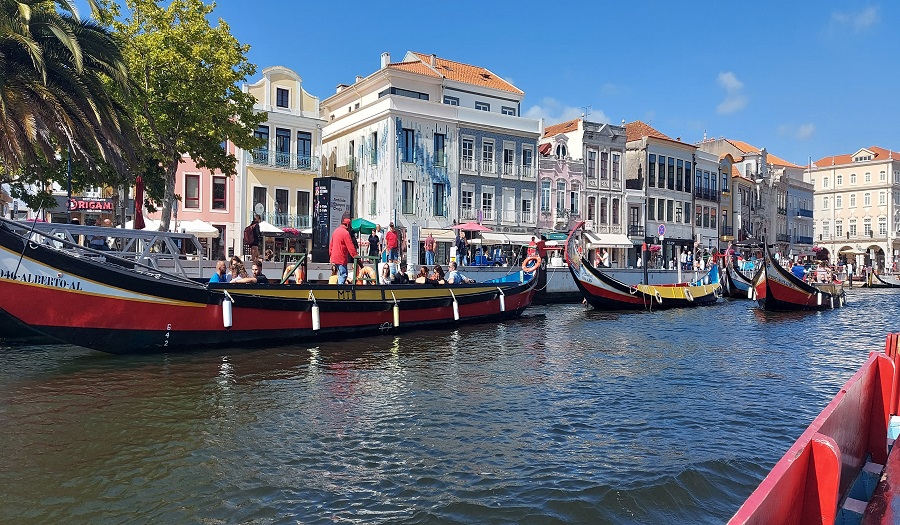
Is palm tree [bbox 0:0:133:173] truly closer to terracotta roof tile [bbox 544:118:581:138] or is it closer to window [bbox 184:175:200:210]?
window [bbox 184:175:200:210]

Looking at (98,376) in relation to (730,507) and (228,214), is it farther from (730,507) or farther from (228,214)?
(228,214)

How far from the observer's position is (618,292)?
94.8ft

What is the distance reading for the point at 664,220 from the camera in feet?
178

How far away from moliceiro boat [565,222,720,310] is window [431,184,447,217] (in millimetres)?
11868

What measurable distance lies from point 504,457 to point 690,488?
195 cm

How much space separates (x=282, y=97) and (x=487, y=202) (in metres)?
13.8

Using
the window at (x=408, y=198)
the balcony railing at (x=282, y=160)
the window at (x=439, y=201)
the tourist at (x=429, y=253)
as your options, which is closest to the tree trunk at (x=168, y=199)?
the tourist at (x=429, y=253)

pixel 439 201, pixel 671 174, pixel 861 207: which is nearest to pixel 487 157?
pixel 439 201

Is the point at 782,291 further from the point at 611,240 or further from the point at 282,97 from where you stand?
the point at 282,97

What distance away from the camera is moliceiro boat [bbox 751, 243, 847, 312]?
28750 mm

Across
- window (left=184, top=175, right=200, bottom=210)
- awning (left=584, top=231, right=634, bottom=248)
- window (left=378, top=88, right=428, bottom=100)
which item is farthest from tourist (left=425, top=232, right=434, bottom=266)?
awning (left=584, top=231, right=634, bottom=248)

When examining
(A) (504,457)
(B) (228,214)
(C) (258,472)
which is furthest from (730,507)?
(B) (228,214)

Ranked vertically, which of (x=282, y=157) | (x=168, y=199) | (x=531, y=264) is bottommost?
(x=531, y=264)

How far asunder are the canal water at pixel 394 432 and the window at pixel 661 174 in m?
39.7
